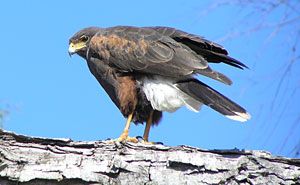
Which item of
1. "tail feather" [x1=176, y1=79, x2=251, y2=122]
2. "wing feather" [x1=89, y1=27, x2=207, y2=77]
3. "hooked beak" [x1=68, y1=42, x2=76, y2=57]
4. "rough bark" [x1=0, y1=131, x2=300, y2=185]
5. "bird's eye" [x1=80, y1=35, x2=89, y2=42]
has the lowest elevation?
"rough bark" [x1=0, y1=131, x2=300, y2=185]

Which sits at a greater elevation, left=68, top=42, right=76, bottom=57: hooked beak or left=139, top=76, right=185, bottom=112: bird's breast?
left=68, top=42, right=76, bottom=57: hooked beak

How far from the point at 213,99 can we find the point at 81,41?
91.0 inches

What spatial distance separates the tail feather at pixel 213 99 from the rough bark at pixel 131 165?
833mm

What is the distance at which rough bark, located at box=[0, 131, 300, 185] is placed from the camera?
4355mm

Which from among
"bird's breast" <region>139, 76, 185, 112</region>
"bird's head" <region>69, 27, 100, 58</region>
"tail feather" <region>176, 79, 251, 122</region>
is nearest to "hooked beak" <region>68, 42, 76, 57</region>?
"bird's head" <region>69, 27, 100, 58</region>

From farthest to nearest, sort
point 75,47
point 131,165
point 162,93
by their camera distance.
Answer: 1. point 75,47
2. point 162,93
3. point 131,165

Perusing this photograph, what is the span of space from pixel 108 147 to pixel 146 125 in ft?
6.91

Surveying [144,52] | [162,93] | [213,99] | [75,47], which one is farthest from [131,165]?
[75,47]

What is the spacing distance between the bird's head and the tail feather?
5.25 feet

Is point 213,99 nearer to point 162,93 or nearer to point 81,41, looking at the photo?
point 162,93

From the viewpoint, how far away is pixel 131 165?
449 centimetres

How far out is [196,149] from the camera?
4.57m

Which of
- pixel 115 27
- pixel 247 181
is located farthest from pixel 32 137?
pixel 115 27

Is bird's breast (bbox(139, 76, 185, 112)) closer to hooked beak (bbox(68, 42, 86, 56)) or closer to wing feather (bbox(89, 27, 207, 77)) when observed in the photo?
wing feather (bbox(89, 27, 207, 77))
